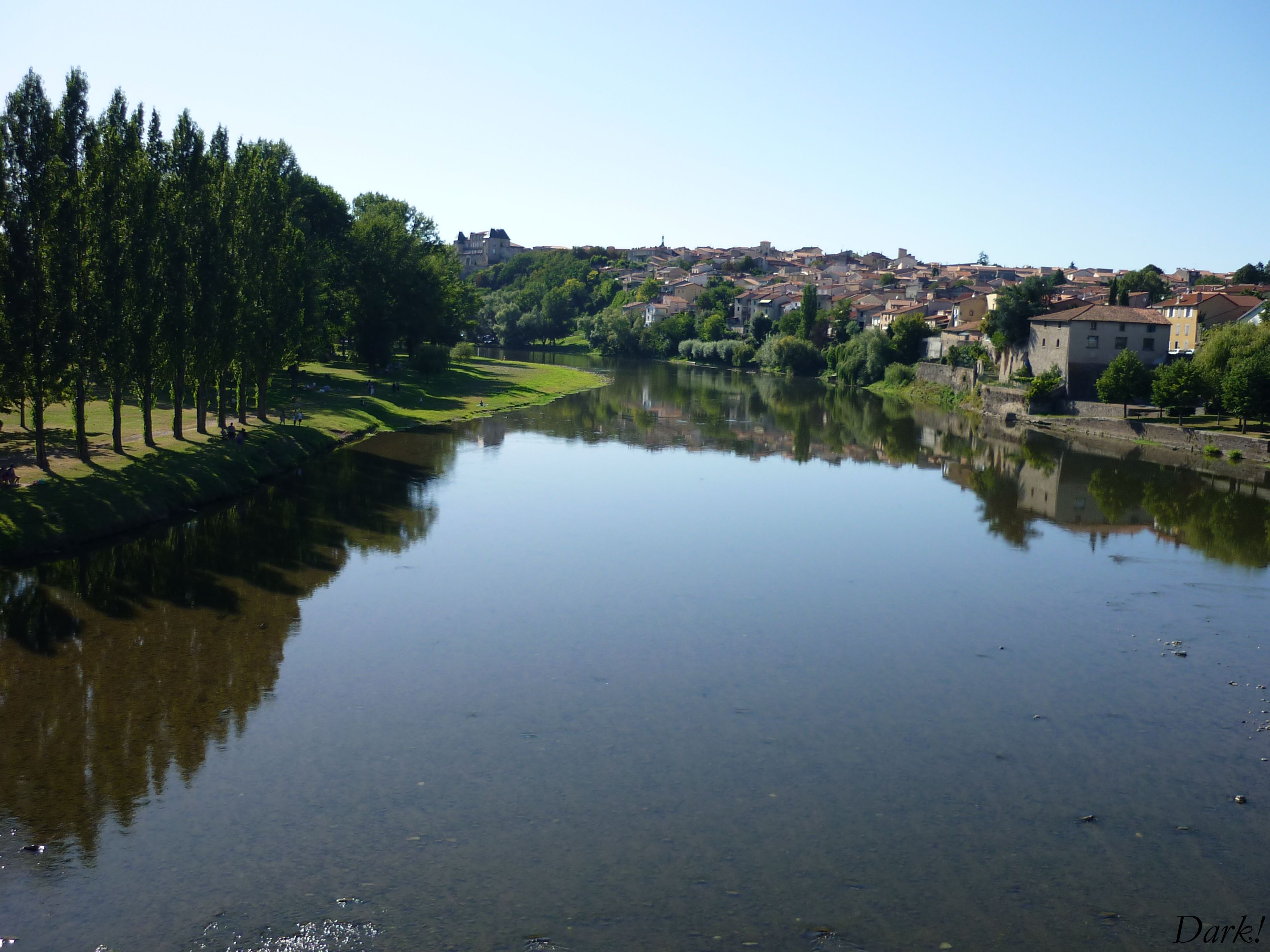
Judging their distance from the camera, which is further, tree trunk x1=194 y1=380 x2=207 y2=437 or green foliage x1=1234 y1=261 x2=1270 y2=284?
green foliage x1=1234 y1=261 x2=1270 y2=284

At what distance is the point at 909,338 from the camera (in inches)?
3792

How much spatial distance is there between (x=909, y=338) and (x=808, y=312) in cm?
1703

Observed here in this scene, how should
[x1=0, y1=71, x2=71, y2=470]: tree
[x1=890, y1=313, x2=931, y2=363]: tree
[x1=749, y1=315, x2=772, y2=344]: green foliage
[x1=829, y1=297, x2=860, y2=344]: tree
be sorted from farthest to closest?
[x1=749, y1=315, x2=772, y2=344]: green foliage < [x1=829, y1=297, x2=860, y2=344]: tree < [x1=890, y1=313, x2=931, y2=363]: tree < [x1=0, y1=71, x2=71, y2=470]: tree

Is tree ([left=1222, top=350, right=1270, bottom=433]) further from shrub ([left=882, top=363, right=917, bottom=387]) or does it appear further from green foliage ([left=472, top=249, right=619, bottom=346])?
green foliage ([left=472, top=249, right=619, bottom=346])

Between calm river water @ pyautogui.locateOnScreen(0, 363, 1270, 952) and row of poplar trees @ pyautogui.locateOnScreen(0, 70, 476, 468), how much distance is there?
5953mm

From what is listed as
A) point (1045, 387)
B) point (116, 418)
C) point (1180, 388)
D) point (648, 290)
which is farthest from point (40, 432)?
point (648, 290)

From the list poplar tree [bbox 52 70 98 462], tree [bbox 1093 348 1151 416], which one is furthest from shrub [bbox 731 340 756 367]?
poplar tree [bbox 52 70 98 462]

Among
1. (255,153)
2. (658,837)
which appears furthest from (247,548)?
(255,153)

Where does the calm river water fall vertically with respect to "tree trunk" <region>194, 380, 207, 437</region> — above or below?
below

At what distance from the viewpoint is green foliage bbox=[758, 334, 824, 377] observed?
104688 millimetres

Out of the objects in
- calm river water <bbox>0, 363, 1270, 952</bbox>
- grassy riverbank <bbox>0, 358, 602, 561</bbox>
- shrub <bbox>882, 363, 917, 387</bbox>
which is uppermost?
shrub <bbox>882, 363, 917, 387</bbox>

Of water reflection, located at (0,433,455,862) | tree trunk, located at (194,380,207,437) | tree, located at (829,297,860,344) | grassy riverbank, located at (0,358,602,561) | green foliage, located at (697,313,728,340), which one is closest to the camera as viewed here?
water reflection, located at (0,433,455,862)

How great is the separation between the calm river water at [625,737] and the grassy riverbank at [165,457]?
1.40 m

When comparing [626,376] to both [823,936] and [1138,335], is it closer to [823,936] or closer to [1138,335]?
[1138,335]
